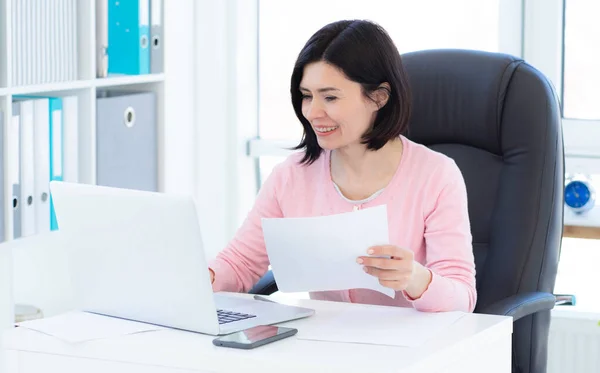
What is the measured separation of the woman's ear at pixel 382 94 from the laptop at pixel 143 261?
50 centimetres

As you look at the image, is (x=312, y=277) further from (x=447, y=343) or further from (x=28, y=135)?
(x=28, y=135)

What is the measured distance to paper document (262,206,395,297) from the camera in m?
1.51

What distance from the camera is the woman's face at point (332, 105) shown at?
192 cm

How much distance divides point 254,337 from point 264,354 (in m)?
0.07

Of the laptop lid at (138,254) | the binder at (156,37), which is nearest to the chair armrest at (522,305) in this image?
the laptop lid at (138,254)

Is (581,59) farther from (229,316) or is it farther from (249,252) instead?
(229,316)

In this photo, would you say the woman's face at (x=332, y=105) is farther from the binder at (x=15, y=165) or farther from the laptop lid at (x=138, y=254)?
the binder at (x=15, y=165)

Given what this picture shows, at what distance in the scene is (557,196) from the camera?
2125 mm

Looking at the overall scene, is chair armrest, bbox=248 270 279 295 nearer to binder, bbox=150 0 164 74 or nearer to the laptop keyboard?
the laptop keyboard

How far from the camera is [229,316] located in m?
1.63

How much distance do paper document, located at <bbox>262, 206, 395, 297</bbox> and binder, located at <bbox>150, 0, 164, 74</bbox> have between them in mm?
1460

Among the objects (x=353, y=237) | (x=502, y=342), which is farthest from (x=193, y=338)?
(x=502, y=342)

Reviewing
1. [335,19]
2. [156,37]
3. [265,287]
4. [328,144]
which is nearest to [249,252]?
[265,287]

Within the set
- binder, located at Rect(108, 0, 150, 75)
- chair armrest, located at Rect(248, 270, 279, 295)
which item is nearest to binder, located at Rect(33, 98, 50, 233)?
binder, located at Rect(108, 0, 150, 75)
